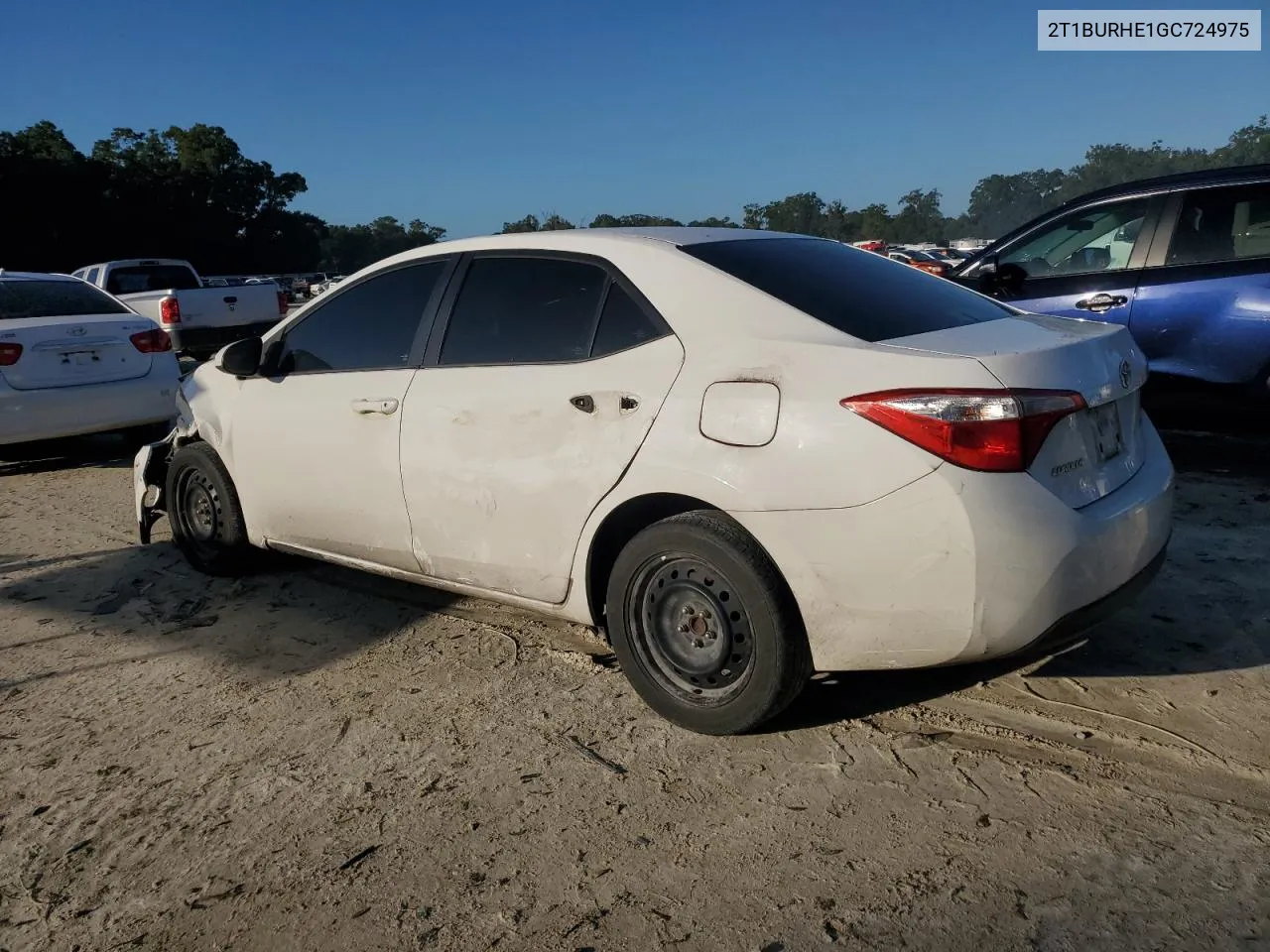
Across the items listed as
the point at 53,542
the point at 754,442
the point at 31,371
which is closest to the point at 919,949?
the point at 754,442

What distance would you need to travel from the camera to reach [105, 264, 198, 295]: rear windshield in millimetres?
14938

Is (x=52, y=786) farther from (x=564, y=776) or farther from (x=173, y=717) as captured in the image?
(x=564, y=776)

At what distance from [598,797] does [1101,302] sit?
4.92m

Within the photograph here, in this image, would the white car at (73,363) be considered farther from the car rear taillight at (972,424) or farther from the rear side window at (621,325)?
the car rear taillight at (972,424)

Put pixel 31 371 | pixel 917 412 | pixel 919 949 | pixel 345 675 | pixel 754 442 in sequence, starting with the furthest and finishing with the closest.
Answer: pixel 31 371 → pixel 345 675 → pixel 754 442 → pixel 917 412 → pixel 919 949

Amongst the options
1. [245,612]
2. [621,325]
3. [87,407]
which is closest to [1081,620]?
[621,325]

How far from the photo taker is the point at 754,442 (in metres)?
2.96

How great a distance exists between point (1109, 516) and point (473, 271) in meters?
2.46

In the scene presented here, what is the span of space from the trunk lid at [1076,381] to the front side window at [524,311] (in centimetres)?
111

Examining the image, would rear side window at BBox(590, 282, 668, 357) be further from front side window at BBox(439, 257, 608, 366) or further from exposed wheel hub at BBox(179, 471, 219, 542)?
exposed wheel hub at BBox(179, 471, 219, 542)

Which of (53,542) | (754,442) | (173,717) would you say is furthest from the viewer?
(53,542)

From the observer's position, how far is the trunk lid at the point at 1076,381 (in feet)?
9.21

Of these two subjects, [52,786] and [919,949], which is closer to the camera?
[919,949]

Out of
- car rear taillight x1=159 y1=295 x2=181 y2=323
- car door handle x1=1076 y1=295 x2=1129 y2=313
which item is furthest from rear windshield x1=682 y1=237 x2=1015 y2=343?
car rear taillight x1=159 y1=295 x2=181 y2=323
